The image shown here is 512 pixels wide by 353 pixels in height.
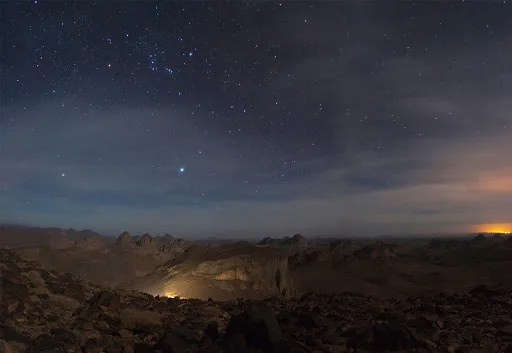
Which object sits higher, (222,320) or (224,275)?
(222,320)

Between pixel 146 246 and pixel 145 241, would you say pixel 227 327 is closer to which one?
pixel 146 246

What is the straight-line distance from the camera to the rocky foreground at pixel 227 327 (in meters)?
7.36

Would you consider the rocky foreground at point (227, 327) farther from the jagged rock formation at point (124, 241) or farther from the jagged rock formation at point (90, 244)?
the jagged rock formation at point (124, 241)

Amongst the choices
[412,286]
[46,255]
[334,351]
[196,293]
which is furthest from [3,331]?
[46,255]

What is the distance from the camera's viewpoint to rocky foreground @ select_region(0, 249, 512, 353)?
7359 millimetres

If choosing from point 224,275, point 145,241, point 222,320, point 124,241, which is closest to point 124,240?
point 124,241

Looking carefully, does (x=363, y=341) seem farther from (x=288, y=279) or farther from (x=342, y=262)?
(x=342, y=262)

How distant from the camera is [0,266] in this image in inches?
487

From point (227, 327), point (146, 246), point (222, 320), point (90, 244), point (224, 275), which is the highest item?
point (227, 327)

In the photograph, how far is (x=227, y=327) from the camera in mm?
8297

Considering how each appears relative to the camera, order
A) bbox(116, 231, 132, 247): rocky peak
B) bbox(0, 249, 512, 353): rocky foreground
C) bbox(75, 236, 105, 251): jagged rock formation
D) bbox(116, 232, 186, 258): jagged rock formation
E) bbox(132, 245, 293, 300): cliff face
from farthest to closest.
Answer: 1. bbox(116, 231, 132, 247): rocky peak
2. bbox(116, 232, 186, 258): jagged rock formation
3. bbox(75, 236, 105, 251): jagged rock formation
4. bbox(132, 245, 293, 300): cliff face
5. bbox(0, 249, 512, 353): rocky foreground

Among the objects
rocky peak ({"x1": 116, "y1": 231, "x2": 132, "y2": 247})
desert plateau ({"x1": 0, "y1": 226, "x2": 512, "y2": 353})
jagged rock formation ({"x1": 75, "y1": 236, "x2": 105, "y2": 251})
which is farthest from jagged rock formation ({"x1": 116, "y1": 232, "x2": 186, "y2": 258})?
desert plateau ({"x1": 0, "y1": 226, "x2": 512, "y2": 353})

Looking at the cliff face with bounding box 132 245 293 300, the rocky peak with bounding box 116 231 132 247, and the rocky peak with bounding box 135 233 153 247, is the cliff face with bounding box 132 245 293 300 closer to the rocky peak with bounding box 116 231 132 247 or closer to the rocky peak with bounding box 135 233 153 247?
the rocky peak with bounding box 135 233 153 247

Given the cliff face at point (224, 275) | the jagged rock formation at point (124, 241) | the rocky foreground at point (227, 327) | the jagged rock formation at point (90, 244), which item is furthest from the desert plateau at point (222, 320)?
the jagged rock formation at point (124, 241)
